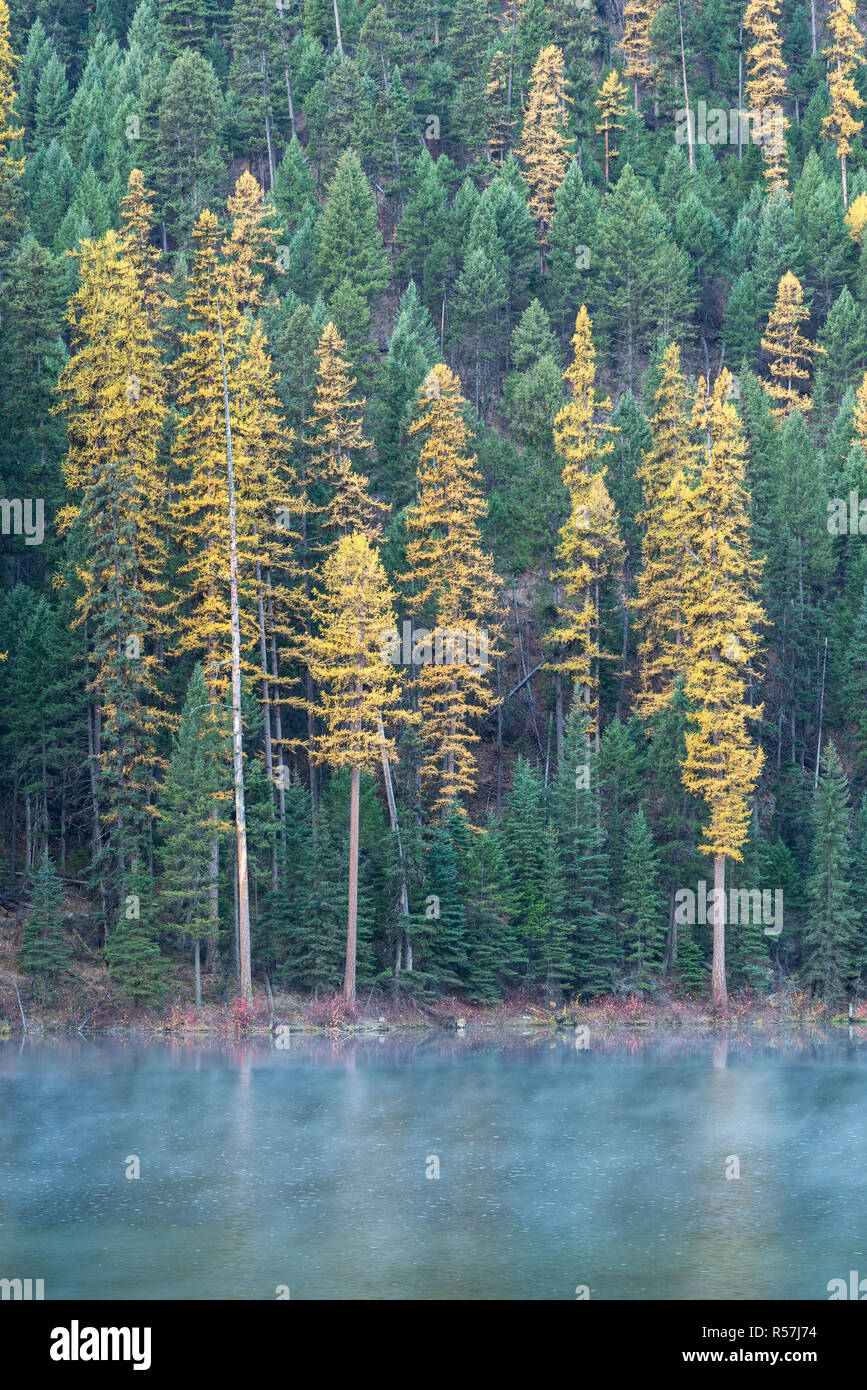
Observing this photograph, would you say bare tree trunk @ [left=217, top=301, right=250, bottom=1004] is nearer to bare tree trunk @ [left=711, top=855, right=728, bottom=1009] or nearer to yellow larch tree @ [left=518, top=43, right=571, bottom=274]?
bare tree trunk @ [left=711, top=855, right=728, bottom=1009]

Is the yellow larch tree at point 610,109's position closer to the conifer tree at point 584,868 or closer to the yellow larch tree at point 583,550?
the yellow larch tree at point 583,550

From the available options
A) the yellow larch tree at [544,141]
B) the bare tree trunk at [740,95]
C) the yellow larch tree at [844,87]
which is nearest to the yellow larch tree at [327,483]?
the yellow larch tree at [544,141]

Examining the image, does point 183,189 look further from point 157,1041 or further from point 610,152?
point 157,1041

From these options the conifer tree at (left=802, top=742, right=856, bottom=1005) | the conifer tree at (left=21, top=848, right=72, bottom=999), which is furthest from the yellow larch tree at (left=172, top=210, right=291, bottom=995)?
the conifer tree at (left=802, top=742, right=856, bottom=1005)

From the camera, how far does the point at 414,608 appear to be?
54.7 m

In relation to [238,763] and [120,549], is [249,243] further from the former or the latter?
[238,763]

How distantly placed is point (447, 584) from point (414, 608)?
1493 millimetres

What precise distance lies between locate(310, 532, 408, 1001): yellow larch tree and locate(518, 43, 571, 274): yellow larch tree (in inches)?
1541

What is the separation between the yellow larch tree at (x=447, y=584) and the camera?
5266 centimetres

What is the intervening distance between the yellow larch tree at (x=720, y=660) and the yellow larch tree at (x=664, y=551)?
208 centimetres

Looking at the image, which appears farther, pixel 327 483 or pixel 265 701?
pixel 327 483

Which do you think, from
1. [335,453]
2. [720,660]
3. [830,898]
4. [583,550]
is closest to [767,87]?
[583,550]

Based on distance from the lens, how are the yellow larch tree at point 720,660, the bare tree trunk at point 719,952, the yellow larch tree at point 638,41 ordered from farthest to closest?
the yellow larch tree at point 638,41 < the yellow larch tree at point 720,660 < the bare tree trunk at point 719,952
